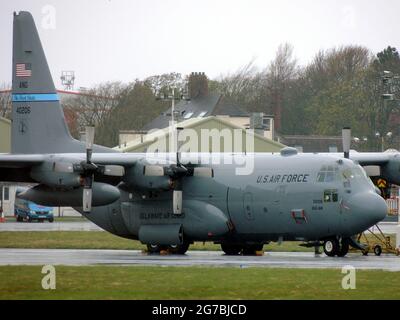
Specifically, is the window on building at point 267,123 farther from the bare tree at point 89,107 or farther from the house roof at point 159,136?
the bare tree at point 89,107

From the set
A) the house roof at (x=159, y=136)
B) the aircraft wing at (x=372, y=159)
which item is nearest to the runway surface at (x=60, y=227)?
the house roof at (x=159, y=136)

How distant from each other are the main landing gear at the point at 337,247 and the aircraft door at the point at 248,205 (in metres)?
2.89

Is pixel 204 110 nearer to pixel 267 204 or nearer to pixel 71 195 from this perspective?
pixel 71 195

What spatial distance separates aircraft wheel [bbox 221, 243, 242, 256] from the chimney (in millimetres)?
59299

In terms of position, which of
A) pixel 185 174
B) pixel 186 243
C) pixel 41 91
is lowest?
pixel 186 243

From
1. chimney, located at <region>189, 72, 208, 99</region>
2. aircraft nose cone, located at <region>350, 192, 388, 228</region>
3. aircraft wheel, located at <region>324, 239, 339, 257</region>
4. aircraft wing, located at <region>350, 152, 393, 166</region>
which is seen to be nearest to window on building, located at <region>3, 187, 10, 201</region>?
chimney, located at <region>189, 72, 208, 99</region>

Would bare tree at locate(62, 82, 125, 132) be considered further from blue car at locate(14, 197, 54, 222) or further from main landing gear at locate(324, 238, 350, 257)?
main landing gear at locate(324, 238, 350, 257)

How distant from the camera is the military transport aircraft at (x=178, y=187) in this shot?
108ft

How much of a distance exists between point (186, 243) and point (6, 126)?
48674 mm

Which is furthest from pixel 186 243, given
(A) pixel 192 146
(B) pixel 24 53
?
(A) pixel 192 146

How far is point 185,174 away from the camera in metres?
36.0

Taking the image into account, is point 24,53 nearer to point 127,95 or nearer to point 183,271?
point 183,271

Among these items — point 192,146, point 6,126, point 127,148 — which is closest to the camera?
point 127,148

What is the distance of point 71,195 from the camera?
34719mm
